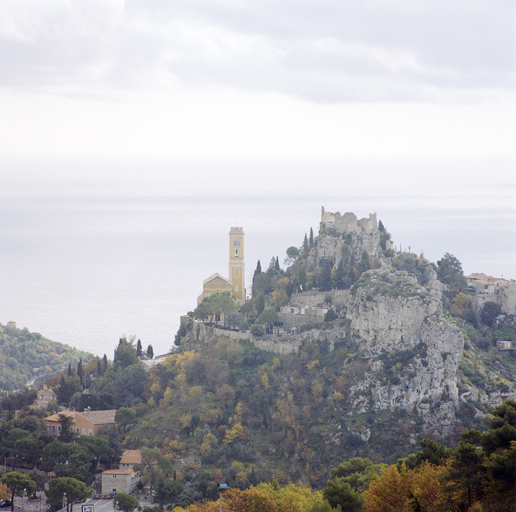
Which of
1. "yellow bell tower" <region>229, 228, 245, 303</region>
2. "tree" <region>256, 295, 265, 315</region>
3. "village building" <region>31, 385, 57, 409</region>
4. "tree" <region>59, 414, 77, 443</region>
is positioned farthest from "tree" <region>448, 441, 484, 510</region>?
"village building" <region>31, 385, 57, 409</region>

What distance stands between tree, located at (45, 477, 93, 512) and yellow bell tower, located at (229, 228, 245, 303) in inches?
715

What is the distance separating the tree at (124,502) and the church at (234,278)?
17.5 meters

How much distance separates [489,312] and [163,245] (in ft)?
265

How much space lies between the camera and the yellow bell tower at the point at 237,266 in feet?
181

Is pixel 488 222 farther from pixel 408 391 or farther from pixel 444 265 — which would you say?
pixel 408 391

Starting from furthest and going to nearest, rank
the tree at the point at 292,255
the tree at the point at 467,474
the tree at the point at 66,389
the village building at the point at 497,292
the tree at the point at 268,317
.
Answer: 1. the tree at the point at 292,255
2. the village building at the point at 497,292
3. the tree at the point at 66,389
4. the tree at the point at 268,317
5. the tree at the point at 467,474

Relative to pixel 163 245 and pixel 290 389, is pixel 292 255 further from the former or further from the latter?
pixel 163 245

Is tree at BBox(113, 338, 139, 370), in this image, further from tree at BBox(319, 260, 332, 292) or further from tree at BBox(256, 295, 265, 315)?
tree at BBox(319, 260, 332, 292)

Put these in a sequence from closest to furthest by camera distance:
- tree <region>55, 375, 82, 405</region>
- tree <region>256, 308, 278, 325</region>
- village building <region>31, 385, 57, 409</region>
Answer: tree <region>256, 308, 278, 325</region> < village building <region>31, 385, 57, 409</region> < tree <region>55, 375, 82, 405</region>

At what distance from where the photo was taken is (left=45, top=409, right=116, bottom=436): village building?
153ft

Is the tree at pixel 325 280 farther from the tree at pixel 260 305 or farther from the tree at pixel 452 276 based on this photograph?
the tree at pixel 452 276

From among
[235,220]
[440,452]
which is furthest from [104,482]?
[235,220]

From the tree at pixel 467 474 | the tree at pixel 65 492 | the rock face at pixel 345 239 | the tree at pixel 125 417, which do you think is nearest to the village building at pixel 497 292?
the rock face at pixel 345 239

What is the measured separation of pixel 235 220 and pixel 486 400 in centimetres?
10338
